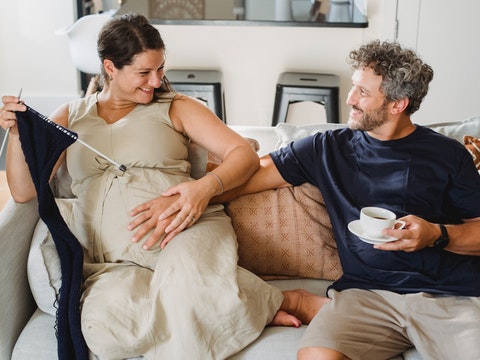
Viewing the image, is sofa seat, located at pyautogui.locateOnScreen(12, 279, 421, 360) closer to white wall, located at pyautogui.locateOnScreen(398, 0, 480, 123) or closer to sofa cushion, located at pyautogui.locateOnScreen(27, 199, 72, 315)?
sofa cushion, located at pyautogui.locateOnScreen(27, 199, 72, 315)

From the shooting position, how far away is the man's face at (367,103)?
6.83 ft

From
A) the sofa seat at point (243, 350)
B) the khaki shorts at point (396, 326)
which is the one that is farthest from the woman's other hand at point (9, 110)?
the khaki shorts at point (396, 326)

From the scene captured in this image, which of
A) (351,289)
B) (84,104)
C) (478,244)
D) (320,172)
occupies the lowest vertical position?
(351,289)

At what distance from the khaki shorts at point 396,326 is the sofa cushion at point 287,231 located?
0.25m

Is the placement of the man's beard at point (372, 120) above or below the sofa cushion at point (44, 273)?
above

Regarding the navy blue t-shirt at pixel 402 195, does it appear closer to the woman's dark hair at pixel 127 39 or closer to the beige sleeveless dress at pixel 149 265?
the beige sleeveless dress at pixel 149 265

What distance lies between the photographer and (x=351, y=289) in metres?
2.05

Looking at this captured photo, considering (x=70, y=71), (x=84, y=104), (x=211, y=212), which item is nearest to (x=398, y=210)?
(x=211, y=212)

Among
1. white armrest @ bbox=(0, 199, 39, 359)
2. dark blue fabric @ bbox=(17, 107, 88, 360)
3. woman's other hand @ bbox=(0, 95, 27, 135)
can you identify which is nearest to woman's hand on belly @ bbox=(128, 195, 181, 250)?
dark blue fabric @ bbox=(17, 107, 88, 360)

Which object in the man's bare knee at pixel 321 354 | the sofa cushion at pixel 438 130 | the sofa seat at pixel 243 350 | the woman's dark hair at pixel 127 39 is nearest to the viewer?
the man's bare knee at pixel 321 354

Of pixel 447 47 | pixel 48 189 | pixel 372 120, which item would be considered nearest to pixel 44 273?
pixel 48 189

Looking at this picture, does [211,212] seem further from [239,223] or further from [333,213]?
[333,213]

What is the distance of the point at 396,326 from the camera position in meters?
1.93

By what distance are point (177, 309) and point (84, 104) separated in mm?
771
